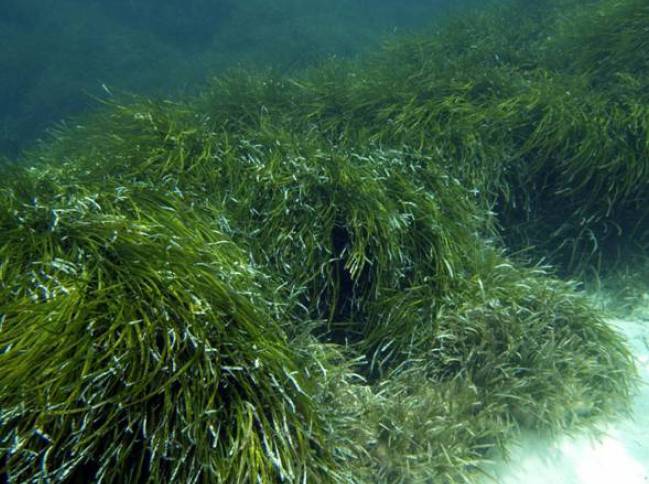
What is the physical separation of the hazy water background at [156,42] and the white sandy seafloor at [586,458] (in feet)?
29.7

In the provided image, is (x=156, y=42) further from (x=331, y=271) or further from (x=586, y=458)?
(x=586, y=458)

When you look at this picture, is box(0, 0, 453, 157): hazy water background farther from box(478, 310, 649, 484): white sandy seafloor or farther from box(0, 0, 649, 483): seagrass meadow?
box(478, 310, 649, 484): white sandy seafloor

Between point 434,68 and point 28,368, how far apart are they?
215 inches

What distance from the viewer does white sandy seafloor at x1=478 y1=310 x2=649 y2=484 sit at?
3.00 m

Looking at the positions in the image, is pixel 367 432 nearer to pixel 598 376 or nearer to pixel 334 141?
pixel 598 376

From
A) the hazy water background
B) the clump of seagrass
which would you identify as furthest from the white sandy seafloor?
the hazy water background

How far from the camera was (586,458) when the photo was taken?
3.11 metres

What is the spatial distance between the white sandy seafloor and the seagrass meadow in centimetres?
12

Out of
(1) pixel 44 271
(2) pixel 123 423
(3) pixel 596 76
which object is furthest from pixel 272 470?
(3) pixel 596 76

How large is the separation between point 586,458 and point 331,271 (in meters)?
1.88

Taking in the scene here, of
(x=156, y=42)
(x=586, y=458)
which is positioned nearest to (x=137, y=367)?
(x=586, y=458)

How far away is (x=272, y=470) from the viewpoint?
7.36ft

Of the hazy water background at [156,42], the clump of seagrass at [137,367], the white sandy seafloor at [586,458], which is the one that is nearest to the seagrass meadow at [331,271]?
the clump of seagrass at [137,367]

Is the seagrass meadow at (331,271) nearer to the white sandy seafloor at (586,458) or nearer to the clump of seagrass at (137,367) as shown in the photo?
the clump of seagrass at (137,367)
